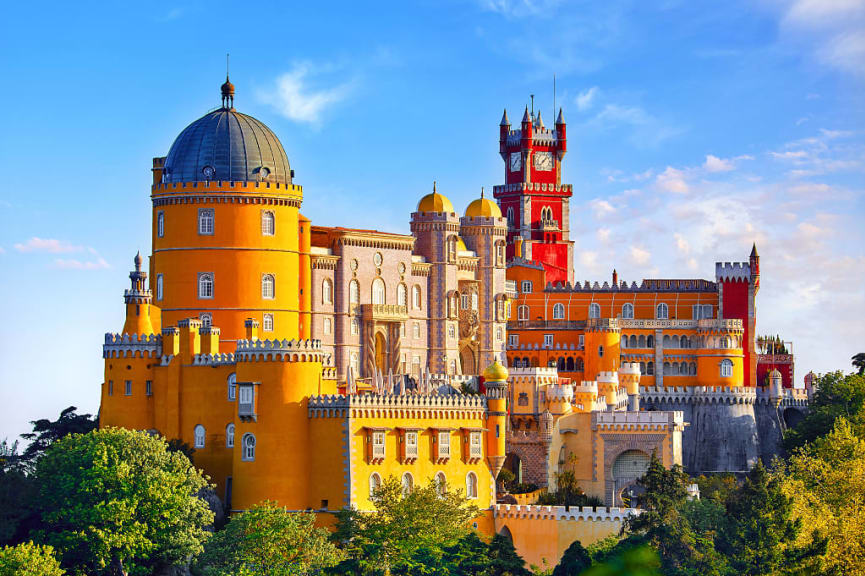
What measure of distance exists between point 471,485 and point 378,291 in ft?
82.5

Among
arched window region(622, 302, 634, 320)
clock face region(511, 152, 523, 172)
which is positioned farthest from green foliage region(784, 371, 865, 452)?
clock face region(511, 152, 523, 172)

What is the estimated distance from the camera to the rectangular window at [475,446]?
3428 inches

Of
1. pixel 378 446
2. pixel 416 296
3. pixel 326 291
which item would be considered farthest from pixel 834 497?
pixel 416 296

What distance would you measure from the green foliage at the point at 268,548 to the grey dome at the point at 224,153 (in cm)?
2469

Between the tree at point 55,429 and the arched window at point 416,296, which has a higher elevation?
the arched window at point 416,296

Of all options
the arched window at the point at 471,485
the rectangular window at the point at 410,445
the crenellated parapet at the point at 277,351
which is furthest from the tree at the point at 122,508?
the arched window at the point at 471,485

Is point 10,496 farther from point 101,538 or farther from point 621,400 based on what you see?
point 621,400

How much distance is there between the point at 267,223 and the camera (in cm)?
9538

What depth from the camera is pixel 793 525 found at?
74312 mm

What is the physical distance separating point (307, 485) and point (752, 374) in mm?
52880

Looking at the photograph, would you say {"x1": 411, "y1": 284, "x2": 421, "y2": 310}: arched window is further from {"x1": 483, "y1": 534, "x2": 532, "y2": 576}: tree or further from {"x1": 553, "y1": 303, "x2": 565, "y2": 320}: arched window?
{"x1": 483, "y1": 534, "x2": 532, "y2": 576}: tree

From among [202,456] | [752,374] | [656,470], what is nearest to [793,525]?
[656,470]

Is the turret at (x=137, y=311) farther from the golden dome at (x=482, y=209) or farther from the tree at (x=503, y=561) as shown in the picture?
the golden dome at (x=482, y=209)

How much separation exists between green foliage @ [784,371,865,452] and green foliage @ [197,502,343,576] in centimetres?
4054
